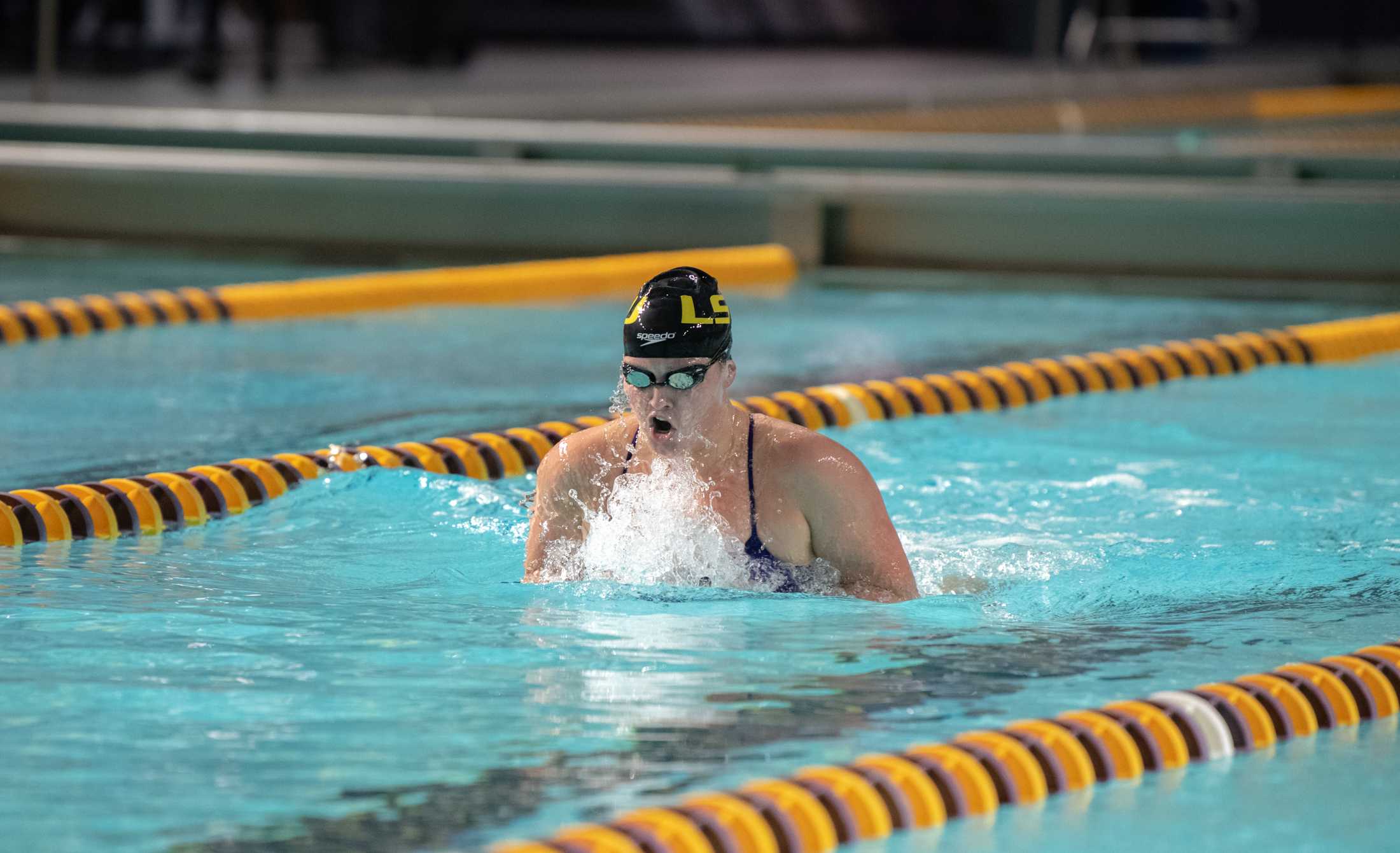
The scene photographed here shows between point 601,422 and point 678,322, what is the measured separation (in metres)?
2.35

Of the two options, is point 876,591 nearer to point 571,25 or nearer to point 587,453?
point 587,453

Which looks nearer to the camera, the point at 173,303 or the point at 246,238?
the point at 173,303

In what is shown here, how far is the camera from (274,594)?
13.5 ft

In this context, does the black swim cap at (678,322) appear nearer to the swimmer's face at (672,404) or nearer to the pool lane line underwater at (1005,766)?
the swimmer's face at (672,404)

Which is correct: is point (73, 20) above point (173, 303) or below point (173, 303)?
above

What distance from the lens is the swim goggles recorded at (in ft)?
11.9

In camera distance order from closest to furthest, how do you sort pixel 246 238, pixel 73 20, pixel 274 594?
pixel 274 594 < pixel 246 238 < pixel 73 20

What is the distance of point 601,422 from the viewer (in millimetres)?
5988

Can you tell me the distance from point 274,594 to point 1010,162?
6.41 m

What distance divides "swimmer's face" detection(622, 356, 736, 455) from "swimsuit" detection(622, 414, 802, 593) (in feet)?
0.42

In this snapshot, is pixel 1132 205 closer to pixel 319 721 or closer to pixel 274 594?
pixel 274 594

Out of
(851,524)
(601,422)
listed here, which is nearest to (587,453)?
(851,524)

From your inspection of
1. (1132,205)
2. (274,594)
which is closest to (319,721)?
(274,594)

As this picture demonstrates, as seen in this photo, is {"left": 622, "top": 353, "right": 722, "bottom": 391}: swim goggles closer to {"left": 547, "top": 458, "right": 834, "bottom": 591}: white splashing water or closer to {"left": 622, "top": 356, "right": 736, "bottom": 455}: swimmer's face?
{"left": 622, "top": 356, "right": 736, "bottom": 455}: swimmer's face
